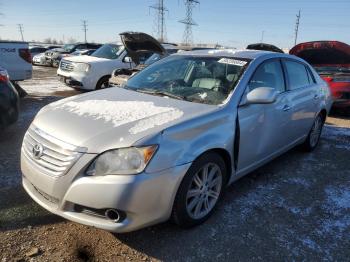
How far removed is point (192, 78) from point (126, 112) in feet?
3.69

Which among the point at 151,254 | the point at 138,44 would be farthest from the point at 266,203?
the point at 138,44

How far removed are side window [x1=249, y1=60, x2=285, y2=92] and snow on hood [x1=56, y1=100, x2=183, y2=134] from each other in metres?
1.09

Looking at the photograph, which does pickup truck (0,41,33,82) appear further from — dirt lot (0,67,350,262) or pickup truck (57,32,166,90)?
dirt lot (0,67,350,262)

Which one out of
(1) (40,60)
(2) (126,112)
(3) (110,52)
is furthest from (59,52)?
(2) (126,112)

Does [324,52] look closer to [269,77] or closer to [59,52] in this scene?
[269,77]

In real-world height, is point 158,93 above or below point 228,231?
above

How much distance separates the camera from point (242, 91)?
11.6 ft

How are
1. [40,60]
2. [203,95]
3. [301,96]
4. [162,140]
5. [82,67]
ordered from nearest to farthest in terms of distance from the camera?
[162,140]
[203,95]
[301,96]
[82,67]
[40,60]

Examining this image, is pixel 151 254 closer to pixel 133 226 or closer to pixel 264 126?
pixel 133 226

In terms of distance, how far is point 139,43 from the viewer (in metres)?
8.74

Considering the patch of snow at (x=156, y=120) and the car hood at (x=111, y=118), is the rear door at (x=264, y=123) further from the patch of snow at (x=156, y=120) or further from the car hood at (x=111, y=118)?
the patch of snow at (x=156, y=120)

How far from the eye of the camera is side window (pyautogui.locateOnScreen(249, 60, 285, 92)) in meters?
3.79

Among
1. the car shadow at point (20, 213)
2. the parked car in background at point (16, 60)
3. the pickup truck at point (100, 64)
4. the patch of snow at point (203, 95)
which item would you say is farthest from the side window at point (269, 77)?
the parked car in background at point (16, 60)

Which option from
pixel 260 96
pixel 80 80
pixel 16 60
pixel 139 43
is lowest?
pixel 80 80
